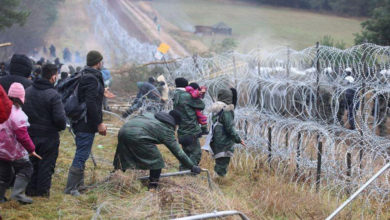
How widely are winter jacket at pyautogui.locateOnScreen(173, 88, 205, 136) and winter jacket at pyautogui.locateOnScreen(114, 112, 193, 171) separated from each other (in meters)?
1.34

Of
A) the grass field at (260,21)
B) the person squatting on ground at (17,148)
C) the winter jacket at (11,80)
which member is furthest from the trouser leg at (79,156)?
the grass field at (260,21)

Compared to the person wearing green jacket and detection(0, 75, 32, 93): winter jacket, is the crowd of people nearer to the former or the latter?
detection(0, 75, 32, 93): winter jacket

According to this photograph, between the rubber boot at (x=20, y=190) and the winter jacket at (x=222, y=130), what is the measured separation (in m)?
2.54

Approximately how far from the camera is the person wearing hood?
4.37 meters

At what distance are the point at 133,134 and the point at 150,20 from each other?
128ft

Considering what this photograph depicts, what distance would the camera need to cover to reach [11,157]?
3951 millimetres

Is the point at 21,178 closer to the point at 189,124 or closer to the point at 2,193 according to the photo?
the point at 2,193

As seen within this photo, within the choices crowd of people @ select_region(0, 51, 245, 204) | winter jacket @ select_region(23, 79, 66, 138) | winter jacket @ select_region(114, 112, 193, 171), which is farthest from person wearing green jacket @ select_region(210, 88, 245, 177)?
winter jacket @ select_region(23, 79, 66, 138)

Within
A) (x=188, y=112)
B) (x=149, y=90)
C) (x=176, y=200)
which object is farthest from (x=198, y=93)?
(x=149, y=90)

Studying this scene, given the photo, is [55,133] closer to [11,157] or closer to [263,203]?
[11,157]

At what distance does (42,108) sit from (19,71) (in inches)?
41.5

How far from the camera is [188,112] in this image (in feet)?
19.1

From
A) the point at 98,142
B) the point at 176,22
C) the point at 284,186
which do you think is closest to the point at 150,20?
the point at 176,22

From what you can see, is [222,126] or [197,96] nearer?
[222,126]
